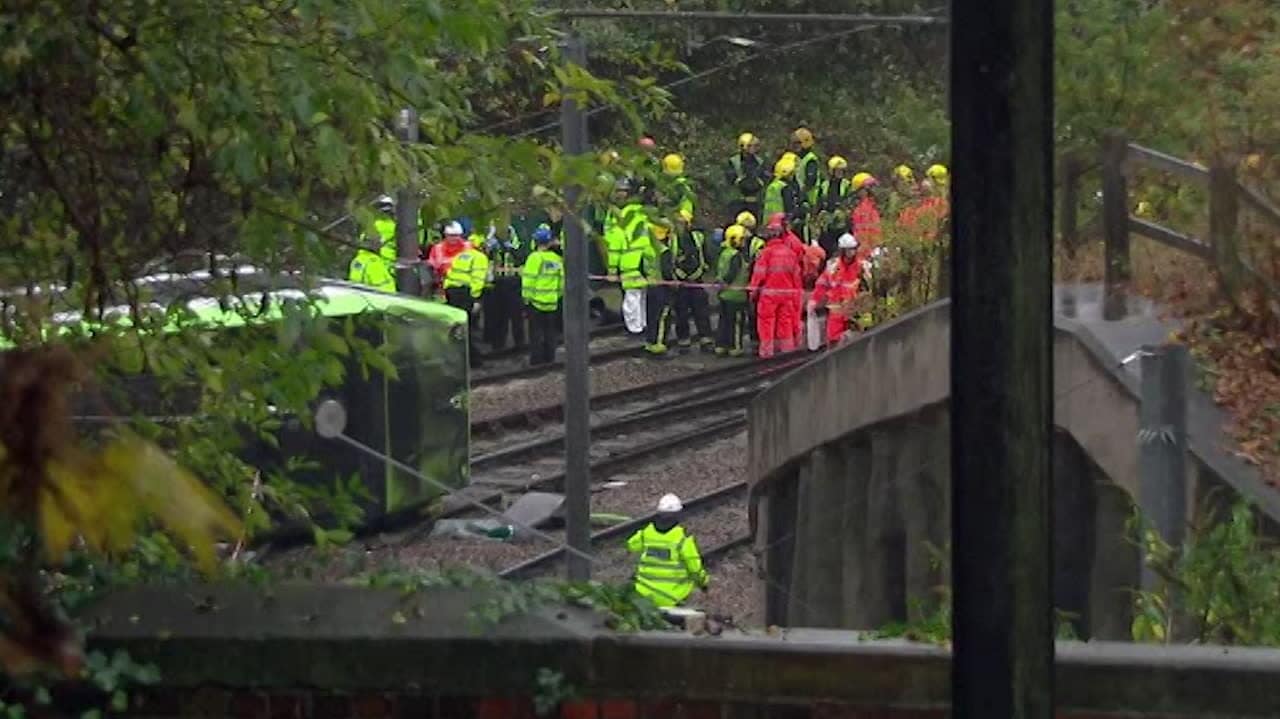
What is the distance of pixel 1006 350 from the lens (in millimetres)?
2887

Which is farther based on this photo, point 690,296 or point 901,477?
point 690,296

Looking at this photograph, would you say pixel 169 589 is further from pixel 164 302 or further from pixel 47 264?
pixel 164 302

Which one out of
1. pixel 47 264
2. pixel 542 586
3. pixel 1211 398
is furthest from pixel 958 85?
pixel 1211 398

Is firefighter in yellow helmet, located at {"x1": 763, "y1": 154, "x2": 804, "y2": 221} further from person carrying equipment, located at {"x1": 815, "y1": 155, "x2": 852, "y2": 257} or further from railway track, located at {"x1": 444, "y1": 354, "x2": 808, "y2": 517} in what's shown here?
railway track, located at {"x1": 444, "y1": 354, "x2": 808, "y2": 517}

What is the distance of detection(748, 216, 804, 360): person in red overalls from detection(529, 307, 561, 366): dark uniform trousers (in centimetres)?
271

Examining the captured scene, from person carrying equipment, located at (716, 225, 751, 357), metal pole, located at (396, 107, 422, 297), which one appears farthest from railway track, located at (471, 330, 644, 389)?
metal pole, located at (396, 107, 422, 297)

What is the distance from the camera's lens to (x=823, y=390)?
13086 mm

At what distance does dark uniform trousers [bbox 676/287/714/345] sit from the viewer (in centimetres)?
3030

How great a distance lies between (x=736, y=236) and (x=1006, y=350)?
27.2 meters

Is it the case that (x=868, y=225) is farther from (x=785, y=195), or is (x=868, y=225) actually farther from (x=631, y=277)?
(x=785, y=195)

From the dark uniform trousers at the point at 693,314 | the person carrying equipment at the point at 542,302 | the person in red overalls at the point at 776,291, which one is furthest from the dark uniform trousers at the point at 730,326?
the person carrying equipment at the point at 542,302

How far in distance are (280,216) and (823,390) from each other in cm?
802

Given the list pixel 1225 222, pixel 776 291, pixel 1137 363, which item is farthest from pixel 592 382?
pixel 1225 222

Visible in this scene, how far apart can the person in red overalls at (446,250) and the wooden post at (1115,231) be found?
1717 cm
